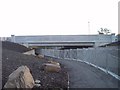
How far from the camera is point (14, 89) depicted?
12711 mm

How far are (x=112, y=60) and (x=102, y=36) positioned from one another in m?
76.9

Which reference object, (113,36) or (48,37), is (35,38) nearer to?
(48,37)

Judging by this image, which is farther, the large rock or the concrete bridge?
the concrete bridge

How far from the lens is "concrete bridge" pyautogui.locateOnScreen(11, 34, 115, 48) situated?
95.4 m

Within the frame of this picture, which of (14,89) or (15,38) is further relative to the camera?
(15,38)

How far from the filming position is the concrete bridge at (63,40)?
9544 cm

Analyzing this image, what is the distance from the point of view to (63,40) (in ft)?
318

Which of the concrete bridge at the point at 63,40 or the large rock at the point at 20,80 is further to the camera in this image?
the concrete bridge at the point at 63,40

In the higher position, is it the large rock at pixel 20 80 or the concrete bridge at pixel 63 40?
the large rock at pixel 20 80

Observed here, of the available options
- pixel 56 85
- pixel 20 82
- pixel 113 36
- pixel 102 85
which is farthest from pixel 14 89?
pixel 113 36

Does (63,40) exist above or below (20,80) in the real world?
below

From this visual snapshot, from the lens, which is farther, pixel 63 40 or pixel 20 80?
pixel 63 40

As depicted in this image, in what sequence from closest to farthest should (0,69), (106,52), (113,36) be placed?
(0,69) < (106,52) < (113,36)

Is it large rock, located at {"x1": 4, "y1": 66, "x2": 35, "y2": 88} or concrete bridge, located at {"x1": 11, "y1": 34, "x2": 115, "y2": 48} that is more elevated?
large rock, located at {"x1": 4, "y1": 66, "x2": 35, "y2": 88}
